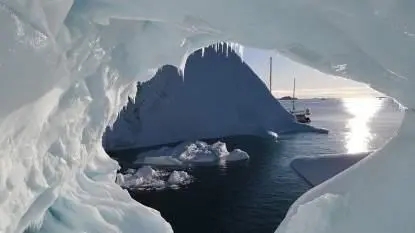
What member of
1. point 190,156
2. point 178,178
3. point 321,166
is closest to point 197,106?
point 190,156

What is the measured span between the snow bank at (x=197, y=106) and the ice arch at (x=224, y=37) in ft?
59.9

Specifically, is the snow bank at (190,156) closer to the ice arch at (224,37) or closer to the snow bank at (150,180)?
the snow bank at (150,180)

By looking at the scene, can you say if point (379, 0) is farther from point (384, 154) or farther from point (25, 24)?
point (25, 24)

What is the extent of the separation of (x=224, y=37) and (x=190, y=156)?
16.0 metres

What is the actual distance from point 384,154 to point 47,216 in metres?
3.20

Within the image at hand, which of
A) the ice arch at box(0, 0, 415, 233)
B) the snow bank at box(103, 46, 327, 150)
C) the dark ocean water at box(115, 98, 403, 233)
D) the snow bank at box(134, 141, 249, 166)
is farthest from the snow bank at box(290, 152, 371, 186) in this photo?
the ice arch at box(0, 0, 415, 233)

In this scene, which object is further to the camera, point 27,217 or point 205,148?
point 205,148

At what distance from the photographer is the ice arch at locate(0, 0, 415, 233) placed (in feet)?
9.45

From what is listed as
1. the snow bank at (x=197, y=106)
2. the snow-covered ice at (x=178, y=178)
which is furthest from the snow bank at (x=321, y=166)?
the snow bank at (x=197, y=106)

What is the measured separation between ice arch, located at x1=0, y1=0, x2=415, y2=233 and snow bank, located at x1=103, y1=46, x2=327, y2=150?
18.3 meters

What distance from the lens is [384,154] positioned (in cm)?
323

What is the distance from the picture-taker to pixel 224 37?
356 centimetres

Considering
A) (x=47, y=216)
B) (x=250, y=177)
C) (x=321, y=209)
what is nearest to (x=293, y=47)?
(x=321, y=209)

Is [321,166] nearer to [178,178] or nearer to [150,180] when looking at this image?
[178,178]
